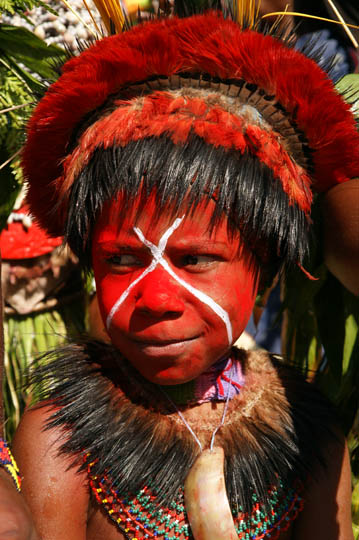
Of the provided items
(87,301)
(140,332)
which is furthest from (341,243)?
(87,301)

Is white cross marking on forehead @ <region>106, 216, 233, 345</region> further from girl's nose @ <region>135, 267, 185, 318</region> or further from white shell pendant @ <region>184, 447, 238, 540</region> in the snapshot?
white shell pendant @ <region>184, 447, 238, 540</region>

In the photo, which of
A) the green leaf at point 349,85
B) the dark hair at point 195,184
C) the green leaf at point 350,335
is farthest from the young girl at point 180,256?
the green leaf at point 350,335

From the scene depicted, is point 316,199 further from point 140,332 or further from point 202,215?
point 140,332

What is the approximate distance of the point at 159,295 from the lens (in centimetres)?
136

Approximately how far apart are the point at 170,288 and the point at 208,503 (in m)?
0.45

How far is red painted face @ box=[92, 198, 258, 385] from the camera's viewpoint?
1.39 m

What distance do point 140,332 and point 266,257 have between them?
0.33 meters

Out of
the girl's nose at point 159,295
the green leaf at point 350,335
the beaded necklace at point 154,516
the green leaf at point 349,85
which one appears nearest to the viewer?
the girl's nose at point 159,295

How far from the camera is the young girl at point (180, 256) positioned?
4.57 ft

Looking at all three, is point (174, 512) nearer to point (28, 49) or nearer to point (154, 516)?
point (154, 516)

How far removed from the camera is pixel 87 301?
2689 mm

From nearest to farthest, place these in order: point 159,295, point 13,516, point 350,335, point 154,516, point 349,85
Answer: point 13,516 < point 159,295 < point 154,516 < point 349,85 < point 350,335

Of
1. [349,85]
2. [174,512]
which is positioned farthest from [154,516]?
[349,85]

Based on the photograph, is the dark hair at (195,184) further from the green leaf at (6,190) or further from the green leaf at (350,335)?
the green leaf at (350,335)
